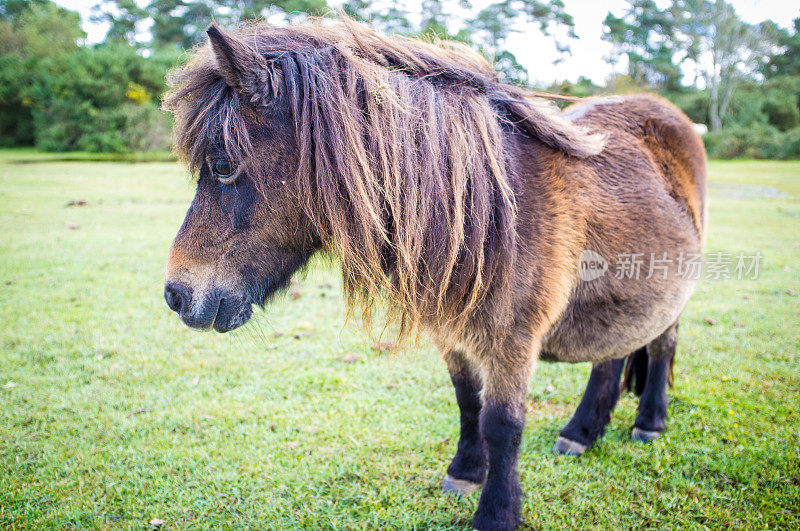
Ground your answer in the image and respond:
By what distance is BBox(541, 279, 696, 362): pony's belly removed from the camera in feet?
8.29

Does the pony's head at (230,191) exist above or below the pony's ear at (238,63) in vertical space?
below

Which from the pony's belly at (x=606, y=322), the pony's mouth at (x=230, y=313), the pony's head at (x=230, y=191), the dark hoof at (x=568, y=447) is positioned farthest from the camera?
the dark hoof at (x=568, y=447)

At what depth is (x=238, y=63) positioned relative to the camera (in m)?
1.68

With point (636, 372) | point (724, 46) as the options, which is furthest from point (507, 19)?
point (636, 372)

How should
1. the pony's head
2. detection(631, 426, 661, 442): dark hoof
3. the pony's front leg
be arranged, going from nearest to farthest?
1. the pony's head
2. the pony's front leg
3. detection(631, 426, 661, 442): dark hoof

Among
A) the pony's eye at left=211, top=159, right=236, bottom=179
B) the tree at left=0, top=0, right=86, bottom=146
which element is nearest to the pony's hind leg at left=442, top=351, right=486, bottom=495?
the pony's eye at left=211, top=159, right=236, bottom=179

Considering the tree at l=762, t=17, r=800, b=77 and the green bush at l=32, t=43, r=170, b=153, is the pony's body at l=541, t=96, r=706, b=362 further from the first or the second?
the tree at l=762, t=17, r=800, b=77

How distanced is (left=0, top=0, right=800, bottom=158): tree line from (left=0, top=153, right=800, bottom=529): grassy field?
60.2 feet

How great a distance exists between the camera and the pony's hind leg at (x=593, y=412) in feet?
10.8

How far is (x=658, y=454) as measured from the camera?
3.22m

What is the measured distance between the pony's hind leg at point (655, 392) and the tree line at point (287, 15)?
1905cm

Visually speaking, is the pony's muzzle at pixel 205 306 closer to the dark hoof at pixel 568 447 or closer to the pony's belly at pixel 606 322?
the pony's belly at pixel 606 322

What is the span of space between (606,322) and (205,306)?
2.07m
